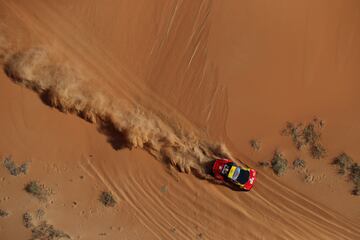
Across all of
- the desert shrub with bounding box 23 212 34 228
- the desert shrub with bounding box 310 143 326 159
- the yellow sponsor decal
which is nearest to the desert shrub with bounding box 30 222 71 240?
the desert shrub with bounding box 23 212 34 228

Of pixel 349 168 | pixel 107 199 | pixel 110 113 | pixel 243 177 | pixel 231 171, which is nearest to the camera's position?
pixel 231 171

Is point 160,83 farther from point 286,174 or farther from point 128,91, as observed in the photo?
point 286,174

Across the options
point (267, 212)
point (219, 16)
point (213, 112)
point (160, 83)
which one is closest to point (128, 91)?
point (160, 83)

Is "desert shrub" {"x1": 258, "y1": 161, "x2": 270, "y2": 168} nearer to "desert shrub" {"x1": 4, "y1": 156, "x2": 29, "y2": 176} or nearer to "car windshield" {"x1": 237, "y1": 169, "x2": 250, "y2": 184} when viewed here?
"car windshield" {"x1": 237, "y1": 169, "x2": 250, "y2": 184}

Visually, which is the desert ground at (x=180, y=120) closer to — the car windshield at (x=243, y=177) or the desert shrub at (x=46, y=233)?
the desert shrub at (x=46, y=233)

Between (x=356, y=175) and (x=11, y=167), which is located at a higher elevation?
(x=356, y=175)

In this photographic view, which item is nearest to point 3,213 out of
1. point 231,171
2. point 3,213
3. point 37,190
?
point 3,213

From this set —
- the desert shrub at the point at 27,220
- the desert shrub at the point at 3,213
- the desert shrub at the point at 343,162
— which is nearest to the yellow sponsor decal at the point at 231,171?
the desert shrub at the point at 343,162

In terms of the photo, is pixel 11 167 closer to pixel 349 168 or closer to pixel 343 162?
pixel 343 162
